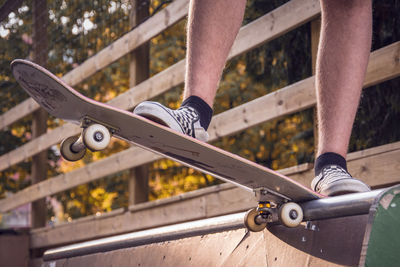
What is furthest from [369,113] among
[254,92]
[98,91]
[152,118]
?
[98,91]

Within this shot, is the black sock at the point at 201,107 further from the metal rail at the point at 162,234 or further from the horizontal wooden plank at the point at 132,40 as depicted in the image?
the horizontal wooden plank at the point at 132,40

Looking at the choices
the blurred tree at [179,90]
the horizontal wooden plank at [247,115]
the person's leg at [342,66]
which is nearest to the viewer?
the person's leg at [342,66]

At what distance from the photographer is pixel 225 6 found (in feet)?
5.48

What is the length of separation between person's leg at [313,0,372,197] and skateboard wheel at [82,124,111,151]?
0.67 m

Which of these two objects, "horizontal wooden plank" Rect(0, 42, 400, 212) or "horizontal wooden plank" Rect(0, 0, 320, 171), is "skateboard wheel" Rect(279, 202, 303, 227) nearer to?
"horizontal wooden plank" Rect(0, 42, 400, 212)

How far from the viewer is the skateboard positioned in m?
1.42

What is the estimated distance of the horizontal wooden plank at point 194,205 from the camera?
2227 mm

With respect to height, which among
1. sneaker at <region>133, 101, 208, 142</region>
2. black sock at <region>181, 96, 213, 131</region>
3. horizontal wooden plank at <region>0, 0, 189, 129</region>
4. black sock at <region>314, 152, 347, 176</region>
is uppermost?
horizontal wooden plank at <region>0, 0, 189, 129</region>

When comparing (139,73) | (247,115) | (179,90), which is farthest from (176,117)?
(179,90)

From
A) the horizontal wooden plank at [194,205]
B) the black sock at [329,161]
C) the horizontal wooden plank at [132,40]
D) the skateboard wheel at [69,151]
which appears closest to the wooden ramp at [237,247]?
the black sock at [329,161]

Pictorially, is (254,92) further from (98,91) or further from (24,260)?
(24,260)

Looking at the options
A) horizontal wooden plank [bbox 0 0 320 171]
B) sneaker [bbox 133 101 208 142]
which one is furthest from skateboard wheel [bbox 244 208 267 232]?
horizontal wooden plank [bbox 0 0 320 171]

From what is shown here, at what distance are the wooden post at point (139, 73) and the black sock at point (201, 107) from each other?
7.71 feet

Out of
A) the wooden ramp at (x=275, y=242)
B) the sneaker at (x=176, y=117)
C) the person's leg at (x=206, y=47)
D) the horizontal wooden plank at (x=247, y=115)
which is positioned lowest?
the wooden ramp at (x=275, y=242)
